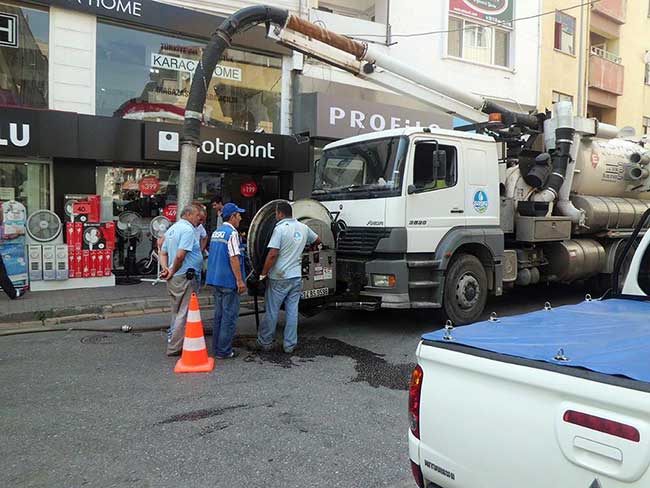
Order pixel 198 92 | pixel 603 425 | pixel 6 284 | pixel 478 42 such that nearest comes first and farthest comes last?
pixel 603 425
pixel 198 92
pixel 6 284
pixel 478 42

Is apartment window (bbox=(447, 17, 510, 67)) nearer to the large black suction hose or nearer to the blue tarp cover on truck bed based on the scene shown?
the large black suction hose

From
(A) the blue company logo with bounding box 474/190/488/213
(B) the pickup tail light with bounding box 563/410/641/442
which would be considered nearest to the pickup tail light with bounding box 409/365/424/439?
(B) the pickup tail light with bounding box 563/410/641/442

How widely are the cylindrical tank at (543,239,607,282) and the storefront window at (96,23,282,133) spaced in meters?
7.24

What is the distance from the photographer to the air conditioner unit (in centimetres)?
969

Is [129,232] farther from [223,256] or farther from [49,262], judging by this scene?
[223,256]

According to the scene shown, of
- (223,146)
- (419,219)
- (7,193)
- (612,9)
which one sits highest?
(612,9)

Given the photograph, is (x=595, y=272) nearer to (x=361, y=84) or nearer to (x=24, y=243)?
(x=361, y=84)

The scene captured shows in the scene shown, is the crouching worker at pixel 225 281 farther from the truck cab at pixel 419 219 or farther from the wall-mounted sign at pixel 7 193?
the wall-mounted sign at pixel 7 193

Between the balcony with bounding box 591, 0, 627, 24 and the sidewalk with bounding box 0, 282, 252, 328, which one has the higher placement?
the balcony with bounding box 591, 0, 627, 24

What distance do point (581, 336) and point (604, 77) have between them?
73.3ft

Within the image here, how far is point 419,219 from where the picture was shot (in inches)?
277

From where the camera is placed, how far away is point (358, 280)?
283 inches

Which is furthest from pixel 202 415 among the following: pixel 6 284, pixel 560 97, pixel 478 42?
pixel 560 97

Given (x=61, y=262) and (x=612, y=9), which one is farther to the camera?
(x=612, y=9)
